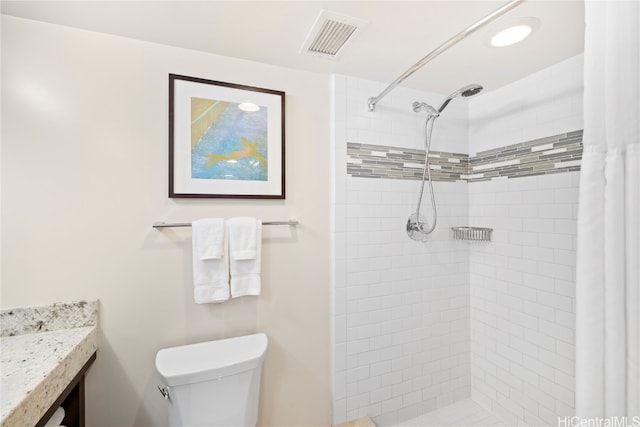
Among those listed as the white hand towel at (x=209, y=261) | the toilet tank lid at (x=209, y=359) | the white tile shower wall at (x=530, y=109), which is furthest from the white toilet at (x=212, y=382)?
the white tile shower wall at (x=530, y=109)

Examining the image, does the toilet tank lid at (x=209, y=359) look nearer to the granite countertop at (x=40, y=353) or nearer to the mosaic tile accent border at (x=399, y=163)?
the granite countertop at (x=40, y=353)

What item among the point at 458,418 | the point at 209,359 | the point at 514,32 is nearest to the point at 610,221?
the point at 514,32

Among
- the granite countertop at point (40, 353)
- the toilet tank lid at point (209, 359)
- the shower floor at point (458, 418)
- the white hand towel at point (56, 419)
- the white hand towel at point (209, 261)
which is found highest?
→ the white hand towel at point (209, 261)

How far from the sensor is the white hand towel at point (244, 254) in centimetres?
142

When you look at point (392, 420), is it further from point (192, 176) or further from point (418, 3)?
point (418, 3)

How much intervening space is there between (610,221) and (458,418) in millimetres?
1912

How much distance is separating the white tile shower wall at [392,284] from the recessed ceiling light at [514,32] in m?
0.59

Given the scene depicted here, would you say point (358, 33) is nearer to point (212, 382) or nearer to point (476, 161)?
point (476, 161)

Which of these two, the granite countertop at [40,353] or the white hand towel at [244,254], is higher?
the white hand towel at [244,254]

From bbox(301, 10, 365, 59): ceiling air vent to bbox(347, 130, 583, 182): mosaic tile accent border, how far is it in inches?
20.7

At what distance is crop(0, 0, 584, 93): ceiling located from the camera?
1130 mm

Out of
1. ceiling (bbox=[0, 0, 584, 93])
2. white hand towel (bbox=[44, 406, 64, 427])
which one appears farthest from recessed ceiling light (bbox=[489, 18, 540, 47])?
white hand towel (bbox=[44, 406, 64, 427])

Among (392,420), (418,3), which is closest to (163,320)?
(392,420)

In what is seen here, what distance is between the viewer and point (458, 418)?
1861 mm
